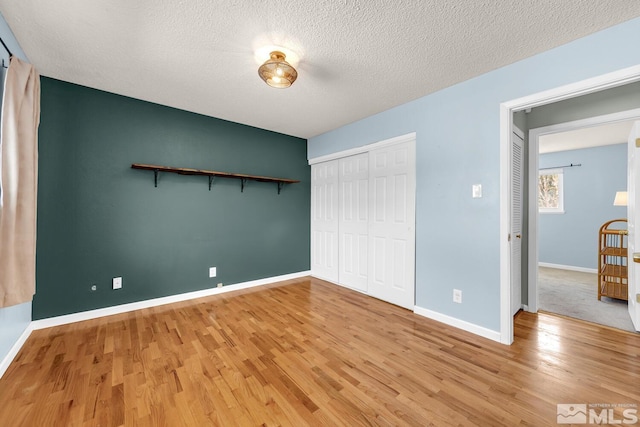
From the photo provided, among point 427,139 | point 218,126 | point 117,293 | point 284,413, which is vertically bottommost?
point 284,413

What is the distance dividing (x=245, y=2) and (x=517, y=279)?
371 cm

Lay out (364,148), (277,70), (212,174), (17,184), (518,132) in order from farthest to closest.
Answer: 1. (364,148)
2. (212,174)
3. (518,132)
4. (277,70)
5. (17,184)

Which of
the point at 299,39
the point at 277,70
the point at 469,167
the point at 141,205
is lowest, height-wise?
the point at 141,205

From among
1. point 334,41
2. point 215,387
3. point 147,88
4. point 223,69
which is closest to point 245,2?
point 334,41

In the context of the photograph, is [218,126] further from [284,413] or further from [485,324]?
[485,324]

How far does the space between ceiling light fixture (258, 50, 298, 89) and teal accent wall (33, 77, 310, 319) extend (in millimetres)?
1802

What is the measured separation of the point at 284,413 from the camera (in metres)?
1.46

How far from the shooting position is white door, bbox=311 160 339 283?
4.21m

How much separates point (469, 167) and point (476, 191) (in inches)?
9.9

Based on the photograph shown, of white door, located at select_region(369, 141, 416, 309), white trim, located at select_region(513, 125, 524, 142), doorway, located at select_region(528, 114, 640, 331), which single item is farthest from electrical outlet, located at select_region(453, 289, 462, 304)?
white trim, located at select_region(513, 125, 524, 142)

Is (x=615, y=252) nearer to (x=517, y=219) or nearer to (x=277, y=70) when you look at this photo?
(x=517, y=219)

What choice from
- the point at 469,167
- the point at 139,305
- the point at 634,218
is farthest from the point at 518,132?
the point at 139,305

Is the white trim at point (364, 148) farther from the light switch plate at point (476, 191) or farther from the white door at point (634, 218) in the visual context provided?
the white door at point (634, 218)

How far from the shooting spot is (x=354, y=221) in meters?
3.86
